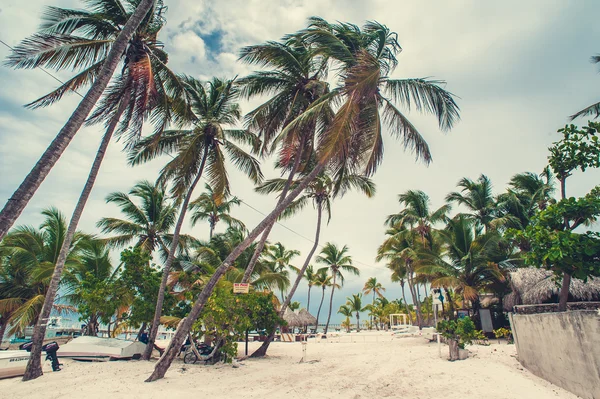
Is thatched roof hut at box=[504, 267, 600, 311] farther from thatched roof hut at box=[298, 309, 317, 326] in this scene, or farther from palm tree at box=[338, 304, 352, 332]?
palm tree at box=[338, 304, 352, 332]

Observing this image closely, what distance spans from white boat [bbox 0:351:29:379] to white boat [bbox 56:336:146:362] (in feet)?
7.98

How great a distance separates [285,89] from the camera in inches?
444

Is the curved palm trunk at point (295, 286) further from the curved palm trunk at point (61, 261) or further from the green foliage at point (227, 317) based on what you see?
the curved palm trunk at point (61, 261)

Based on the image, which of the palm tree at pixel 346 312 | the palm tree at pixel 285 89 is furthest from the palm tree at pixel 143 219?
the palm tree at pixel 346 312

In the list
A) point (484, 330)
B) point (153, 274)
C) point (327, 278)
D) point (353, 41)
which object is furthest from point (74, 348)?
point (327, 278)

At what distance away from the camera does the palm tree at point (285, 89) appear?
10.5 meters

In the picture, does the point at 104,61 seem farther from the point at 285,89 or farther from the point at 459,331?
the point at 459,331

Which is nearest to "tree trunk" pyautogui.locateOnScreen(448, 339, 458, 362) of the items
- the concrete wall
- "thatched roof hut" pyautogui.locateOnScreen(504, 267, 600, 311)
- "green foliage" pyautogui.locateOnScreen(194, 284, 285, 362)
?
the concrete wall

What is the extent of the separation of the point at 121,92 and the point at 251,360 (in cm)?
978

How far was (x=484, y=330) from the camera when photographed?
672 inches

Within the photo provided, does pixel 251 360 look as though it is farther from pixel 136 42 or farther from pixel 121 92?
pixel 136 42

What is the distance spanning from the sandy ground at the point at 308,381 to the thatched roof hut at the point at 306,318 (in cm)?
2133

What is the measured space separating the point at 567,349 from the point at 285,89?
31.8 ft

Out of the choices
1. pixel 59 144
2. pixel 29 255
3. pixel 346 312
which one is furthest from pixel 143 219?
pixel 346 312
